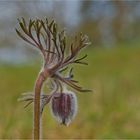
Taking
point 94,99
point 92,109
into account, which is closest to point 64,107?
point 92,109

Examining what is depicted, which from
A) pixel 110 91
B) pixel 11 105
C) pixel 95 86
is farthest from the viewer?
pixel 95 86

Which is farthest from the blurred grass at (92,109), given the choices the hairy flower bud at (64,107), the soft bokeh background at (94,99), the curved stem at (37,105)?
the curved stem at (37,105)

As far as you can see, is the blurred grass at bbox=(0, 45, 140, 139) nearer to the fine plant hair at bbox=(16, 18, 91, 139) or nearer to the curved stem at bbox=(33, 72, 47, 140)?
the fine plant hair at bbox=(16, 18, 91, 139)

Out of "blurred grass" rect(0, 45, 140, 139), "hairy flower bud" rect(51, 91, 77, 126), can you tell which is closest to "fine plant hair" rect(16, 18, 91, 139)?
"hairy flower bud" rect(51, 91, 77, 126)

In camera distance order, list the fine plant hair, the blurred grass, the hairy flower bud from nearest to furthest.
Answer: the fine plant hair
the hairy flower bud
the blurred grass

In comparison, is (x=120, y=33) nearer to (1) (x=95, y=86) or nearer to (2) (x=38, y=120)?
(1) (x=95, y=86)

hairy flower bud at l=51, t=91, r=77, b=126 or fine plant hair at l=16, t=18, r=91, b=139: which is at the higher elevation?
fine plant hair at l=16, t=18, r=91, b=139

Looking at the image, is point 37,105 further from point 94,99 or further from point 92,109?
point 94,99

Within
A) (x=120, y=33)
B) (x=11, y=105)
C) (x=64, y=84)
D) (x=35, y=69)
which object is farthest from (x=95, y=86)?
(x=120, y=33)
